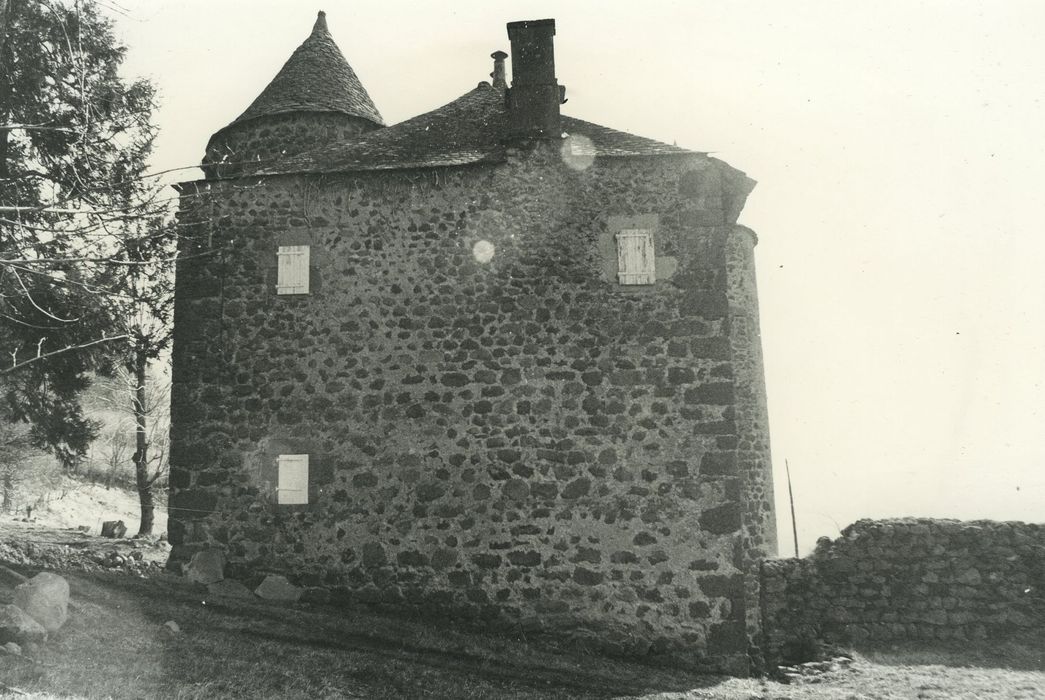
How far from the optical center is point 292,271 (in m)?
11.6

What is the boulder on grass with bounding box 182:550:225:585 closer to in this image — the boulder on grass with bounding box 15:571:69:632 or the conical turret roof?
the boulder on grass with bounding box 15:571:69:632

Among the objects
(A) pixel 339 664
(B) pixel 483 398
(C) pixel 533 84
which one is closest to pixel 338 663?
(A) pixel 339 664

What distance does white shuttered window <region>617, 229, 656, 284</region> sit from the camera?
11234 millimetres

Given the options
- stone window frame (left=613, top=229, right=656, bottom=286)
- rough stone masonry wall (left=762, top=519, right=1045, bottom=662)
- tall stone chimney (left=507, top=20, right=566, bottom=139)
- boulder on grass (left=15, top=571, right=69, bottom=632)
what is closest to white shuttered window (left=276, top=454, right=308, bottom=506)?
boulder on grass (left=15, top=571, right=69, bottom=632)

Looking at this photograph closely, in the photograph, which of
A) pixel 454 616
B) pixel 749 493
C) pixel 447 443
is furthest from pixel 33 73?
pixel 749 493

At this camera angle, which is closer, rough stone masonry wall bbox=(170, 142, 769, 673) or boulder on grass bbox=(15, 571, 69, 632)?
boulder on grass bbox=(15, 571, 69, 632)

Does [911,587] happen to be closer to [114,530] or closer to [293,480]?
[293,480]

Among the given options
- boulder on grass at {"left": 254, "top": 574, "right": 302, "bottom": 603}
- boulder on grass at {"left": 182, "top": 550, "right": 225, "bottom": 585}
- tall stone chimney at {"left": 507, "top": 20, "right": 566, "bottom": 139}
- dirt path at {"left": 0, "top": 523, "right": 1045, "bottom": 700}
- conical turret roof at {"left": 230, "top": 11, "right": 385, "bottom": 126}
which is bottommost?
dirt path at {"left": 0, "top": 523, "right": 1045, "bottom": 700}

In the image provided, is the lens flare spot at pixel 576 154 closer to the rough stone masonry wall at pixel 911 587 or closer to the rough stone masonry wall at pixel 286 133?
the rough stone masonry wall at pixel 286 133

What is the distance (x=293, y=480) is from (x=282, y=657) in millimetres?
2942

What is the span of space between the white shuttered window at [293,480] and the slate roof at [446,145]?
4.36 meters

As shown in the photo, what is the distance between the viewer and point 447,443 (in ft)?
35.6

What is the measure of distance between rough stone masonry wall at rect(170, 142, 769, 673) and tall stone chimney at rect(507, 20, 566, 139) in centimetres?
51

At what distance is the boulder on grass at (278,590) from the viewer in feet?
34.6
